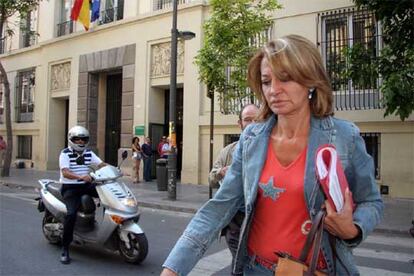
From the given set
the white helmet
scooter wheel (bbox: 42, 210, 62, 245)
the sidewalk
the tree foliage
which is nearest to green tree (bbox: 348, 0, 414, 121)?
the sidewalk

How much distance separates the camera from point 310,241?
1.72m

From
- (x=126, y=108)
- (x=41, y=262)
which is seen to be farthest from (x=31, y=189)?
(x=41, y=262)

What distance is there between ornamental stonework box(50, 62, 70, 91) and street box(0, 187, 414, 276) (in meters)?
15.1

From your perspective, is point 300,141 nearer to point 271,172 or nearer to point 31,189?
point 271,172

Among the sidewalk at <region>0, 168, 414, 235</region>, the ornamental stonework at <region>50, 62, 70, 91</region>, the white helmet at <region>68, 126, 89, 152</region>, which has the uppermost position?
the ornamental stonework at <region>50, 62, 70, 91</region>

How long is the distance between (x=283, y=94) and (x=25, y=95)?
2655cm

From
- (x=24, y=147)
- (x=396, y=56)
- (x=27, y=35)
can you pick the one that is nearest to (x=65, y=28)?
(x=27, y=35)

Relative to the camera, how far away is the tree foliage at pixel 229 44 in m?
12.2

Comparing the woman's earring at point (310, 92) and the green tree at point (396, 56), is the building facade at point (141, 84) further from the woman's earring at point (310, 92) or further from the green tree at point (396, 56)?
the woman's earring at point (310, 92)

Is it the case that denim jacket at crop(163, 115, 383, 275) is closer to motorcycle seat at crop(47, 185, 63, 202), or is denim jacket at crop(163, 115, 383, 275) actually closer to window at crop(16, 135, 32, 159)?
motorcycle seat at crop(47, 185, 63, 202)

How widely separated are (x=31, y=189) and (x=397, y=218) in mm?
11326

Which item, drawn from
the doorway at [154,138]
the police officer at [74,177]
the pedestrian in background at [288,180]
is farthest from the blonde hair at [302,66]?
the doorway at [154,138]

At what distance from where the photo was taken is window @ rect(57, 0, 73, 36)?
23.8 meters

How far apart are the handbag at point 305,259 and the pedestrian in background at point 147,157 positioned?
54.3 feet
